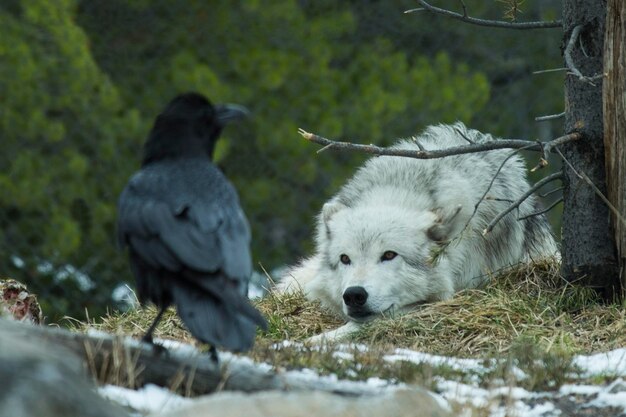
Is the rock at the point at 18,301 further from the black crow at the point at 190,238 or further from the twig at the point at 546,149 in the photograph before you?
the twig at the point at 546,149

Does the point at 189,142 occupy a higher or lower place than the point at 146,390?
higher

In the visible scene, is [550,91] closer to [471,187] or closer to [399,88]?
[399,88]

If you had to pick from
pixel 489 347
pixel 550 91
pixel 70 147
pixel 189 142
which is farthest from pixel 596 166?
pixel 550 91

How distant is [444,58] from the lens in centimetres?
1466

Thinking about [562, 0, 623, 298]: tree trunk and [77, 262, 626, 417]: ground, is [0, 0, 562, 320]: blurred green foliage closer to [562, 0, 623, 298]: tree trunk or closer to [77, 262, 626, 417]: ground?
[77, 262, 626, 417]: ground

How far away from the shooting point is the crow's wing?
4172 millimetres

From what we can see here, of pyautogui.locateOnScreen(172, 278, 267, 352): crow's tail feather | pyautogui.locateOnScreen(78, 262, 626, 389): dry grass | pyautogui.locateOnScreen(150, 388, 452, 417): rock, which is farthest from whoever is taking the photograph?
pyautogui.locateOnScreen(78, 262, 626, 389): dry grass

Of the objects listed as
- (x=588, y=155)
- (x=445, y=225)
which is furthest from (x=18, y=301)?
(x=588, y=155)

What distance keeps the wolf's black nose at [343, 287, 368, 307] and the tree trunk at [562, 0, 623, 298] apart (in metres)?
1.20

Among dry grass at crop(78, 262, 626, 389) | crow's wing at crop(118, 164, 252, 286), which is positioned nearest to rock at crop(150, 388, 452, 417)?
crow's wing at crop(118, 164, 252, 286)

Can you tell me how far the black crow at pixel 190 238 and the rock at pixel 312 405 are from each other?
0.36 m

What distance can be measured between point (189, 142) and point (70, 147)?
843 centimetres

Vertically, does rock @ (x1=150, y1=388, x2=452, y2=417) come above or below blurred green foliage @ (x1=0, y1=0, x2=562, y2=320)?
above

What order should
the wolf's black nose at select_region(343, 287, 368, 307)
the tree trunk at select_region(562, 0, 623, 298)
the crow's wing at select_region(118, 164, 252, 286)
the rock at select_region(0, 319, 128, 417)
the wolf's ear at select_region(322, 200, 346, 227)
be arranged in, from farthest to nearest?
1. the wolf's ear at select_region(322, 200, 346, 227)
2. the wolf's black nose at select_region(343, 287, 368, 307)
3. the tree trunk at select_region(562, 0, 623, 298)
4. the crow's wing at select_region(118, 164, 252, 286)
5. the rock at select_region(0, 319, 128, 417)
